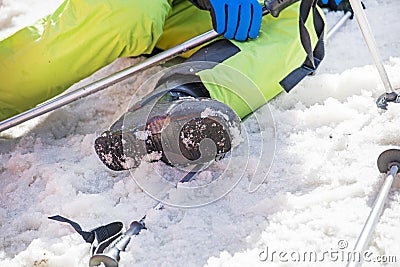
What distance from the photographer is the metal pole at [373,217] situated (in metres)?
0.73

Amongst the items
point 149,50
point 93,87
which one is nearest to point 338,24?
point 149,50

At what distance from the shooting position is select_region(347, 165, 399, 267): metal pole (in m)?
0.73

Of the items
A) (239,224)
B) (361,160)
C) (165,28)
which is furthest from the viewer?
(165,28)

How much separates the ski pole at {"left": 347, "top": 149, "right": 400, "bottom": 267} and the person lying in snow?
0.26m

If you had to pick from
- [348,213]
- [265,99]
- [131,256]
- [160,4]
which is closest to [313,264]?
[348,213]

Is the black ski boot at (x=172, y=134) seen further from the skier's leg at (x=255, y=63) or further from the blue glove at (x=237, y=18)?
the blue glove at (x=237, y=18)

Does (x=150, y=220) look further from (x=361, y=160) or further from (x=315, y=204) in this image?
(x=361, y=160)

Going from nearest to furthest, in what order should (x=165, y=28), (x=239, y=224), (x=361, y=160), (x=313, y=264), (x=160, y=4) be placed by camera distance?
(x=313, y=264)
(x=239, y=224)
(x=361, y=160)
(x=160, y=4)
(x=165, y=28)

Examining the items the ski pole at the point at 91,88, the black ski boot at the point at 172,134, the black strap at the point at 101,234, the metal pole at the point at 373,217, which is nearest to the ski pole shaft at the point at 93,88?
the ski pole at the point at 91,88

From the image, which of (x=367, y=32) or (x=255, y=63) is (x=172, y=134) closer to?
(x=255, y=63)

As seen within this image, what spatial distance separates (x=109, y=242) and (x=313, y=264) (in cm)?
28

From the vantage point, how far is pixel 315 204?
2.88ft

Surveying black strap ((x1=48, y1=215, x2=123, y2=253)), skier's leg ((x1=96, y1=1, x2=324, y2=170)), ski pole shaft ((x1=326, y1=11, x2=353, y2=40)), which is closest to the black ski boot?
skier's leg ((x1=96, y1=1, x2=324, y2=170))

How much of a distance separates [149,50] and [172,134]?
0.32 meters
